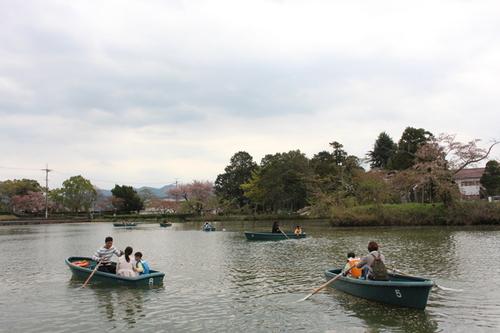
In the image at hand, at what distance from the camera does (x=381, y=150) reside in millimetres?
90812

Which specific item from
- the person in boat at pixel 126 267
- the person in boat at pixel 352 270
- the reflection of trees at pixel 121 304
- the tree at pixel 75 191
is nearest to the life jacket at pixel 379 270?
the person in boat at pixel 352 270

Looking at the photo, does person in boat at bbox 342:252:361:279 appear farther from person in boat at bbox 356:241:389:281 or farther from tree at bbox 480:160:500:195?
tree at bbox 480:160:500:195

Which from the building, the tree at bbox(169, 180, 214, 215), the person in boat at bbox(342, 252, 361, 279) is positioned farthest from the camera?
the tree at bbox(169, 180, 214, 215)

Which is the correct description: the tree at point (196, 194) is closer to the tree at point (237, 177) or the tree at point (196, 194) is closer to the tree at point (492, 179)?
the tree at point (237, 177)

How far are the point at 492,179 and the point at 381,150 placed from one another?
22.0m

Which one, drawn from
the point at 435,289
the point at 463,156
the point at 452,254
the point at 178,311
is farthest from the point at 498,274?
the point at 463,156

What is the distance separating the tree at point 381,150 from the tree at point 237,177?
24032 millimetres

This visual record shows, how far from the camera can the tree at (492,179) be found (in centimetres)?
7325

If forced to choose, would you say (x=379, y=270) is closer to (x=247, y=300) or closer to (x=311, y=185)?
(x=247, y=300)

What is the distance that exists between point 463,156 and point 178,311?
1872 inches

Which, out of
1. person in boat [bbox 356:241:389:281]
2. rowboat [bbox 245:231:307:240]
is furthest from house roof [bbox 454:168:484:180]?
person in boat [bbox 356:241:389:281]

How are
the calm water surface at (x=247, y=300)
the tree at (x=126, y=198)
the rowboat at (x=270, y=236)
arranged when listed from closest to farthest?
the calm water surface at (x=247, y=300), the rowboat at (x=270, y=236), the tree at (x=126, y=198)

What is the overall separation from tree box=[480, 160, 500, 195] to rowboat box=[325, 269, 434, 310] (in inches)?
2723

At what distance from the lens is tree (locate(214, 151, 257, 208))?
91375mm
